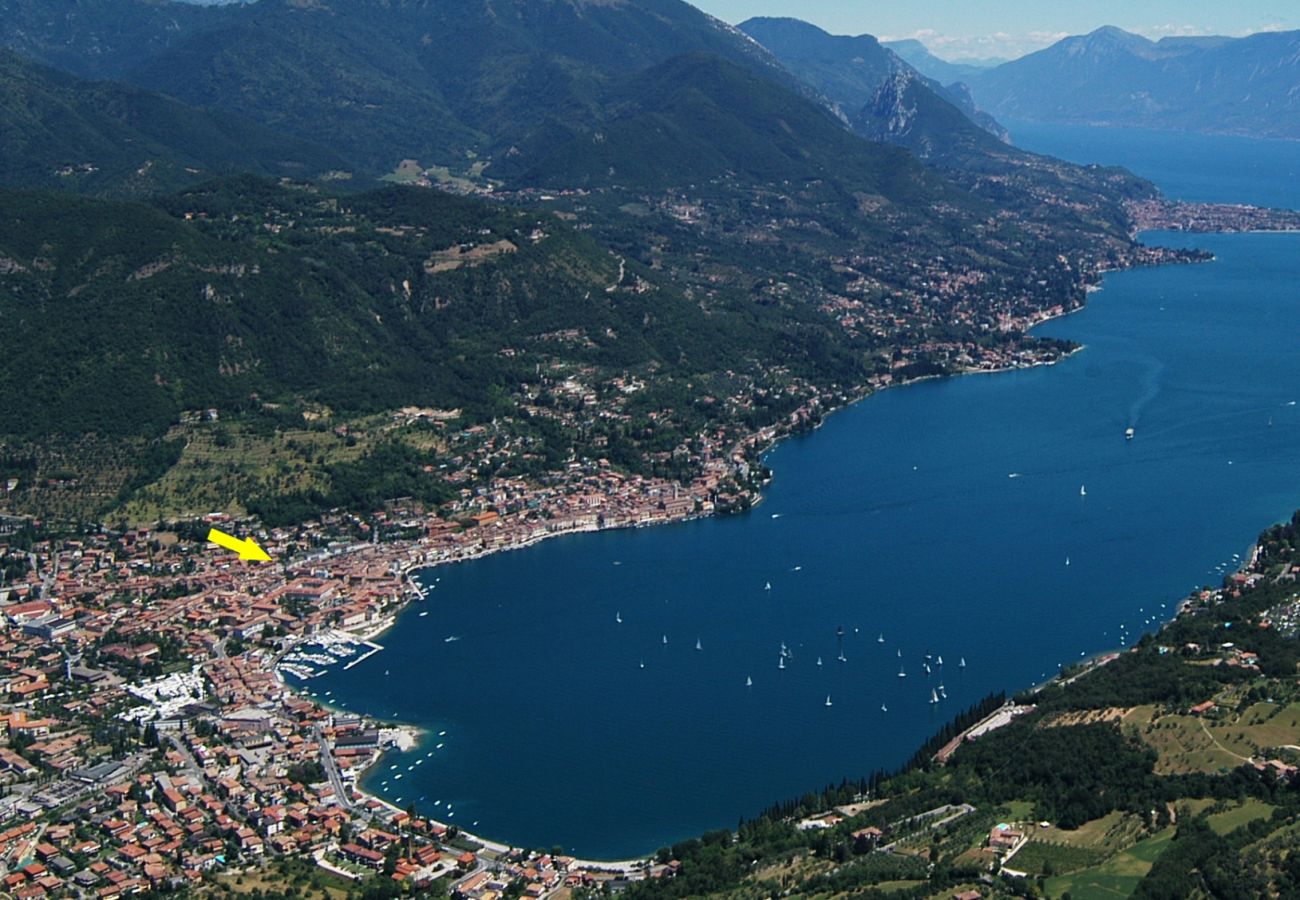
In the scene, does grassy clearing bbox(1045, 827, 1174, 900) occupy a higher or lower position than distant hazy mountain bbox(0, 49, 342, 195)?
lower

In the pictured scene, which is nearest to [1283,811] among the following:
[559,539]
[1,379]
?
[559,539]

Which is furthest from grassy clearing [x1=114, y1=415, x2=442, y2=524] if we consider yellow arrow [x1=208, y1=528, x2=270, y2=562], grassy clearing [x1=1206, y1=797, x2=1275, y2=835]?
grassy clearing [x1=1206, y1=797, x2=1275, y2=835]

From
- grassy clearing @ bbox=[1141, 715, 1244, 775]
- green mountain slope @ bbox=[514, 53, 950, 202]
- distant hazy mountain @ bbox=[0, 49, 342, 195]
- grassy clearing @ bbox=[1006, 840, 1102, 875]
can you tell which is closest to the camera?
grassy clearing @ bbox=[1006, 840, 1102, 875]

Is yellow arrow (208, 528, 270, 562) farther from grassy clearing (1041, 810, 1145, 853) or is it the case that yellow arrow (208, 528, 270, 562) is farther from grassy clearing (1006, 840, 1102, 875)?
grassy clearing (1006, 840, 1102, 875)

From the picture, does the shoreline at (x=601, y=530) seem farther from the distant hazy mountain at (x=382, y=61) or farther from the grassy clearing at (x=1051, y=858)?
the distant hazy mountain at (x=382, y=61)

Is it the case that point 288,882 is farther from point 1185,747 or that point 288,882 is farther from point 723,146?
point 723,146

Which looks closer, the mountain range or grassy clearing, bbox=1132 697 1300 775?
grassy clearing, bbox=1132 697 1300 775
